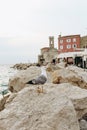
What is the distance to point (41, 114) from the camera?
5.23m

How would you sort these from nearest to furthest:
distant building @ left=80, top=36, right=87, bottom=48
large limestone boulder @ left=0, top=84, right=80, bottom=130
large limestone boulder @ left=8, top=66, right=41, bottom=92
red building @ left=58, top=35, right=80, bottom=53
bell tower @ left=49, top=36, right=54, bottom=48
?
large limestone boulder @ left=0, top=84, right=80, bottom=130 < large limestone boulder @ left=8, top=66, right=41, bottom=92 < distant building @ left=80, top=36, right=87, bottom=48 < red building @ left=58, top=35, right=80, bottom=53 < bell tower @ left=49, top=36, right=54, bottom=48

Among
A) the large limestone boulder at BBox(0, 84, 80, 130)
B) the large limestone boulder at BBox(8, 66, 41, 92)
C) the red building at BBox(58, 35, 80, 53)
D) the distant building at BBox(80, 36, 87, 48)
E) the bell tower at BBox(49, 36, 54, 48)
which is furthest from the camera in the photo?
the bell tower at BBox(49, 36, 54, 48)

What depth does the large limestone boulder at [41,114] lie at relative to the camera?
5.07 meters

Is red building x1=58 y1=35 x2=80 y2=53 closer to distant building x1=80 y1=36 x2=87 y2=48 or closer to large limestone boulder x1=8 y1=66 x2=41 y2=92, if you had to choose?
distant building x1=80 y1=36 x2=87 y2=48

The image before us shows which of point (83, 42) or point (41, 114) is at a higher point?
point (83, 42)

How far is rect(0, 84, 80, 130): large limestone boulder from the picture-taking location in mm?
5066

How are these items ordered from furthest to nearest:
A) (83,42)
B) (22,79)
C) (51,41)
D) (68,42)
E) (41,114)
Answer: (51,41) → (83,42) → (68,42) → (22,79) → (41,114)

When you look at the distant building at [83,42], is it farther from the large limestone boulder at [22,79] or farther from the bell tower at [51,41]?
the large limestone boulder at [22,79]

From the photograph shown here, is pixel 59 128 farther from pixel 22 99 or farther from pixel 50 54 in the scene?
pixel 50 54

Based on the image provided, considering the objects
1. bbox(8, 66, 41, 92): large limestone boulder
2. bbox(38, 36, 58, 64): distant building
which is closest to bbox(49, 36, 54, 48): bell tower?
bbox(38, 36, 58, 64): distant building

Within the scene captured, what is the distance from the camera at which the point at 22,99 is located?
5777 millimetres

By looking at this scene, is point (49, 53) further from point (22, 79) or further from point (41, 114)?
point (41, 114)

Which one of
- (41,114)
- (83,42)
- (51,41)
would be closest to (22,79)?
(41,114)

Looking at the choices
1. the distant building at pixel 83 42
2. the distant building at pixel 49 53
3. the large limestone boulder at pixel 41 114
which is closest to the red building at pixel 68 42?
the distant building at pixel 83 42
